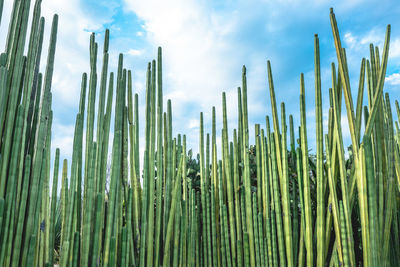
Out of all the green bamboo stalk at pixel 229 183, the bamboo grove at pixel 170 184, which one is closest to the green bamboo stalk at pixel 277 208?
the bamboo grove at pixel 170 184

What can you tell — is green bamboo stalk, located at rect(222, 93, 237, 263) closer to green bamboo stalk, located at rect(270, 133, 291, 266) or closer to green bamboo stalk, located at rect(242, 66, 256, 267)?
green bamboo stalk, located at rect(242, 66, 256, 267)

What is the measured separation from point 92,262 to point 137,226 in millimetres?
258

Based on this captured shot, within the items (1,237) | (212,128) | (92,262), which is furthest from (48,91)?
(212,128)

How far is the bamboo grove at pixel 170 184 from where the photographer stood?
938mm

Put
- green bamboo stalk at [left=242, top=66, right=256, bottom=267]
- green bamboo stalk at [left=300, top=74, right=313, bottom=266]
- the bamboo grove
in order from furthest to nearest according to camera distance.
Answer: green bamboo stalk at [left=242, top=66, right=256, bottom=267]
green bamboo stalk at [left=300, top=74, right=313, bottom=266]
the bamboo grove

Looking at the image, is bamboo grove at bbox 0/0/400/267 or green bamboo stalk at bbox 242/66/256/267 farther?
green bamboo stalk at bbox 242/66/256/267

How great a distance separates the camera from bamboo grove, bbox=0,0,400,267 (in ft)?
3.08

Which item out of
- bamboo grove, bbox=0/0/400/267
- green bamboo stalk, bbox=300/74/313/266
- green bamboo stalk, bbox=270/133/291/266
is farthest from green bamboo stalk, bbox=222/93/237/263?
green bamboo stalk, bbox=300/74/313/266

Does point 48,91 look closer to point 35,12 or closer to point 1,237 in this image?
point 35,12

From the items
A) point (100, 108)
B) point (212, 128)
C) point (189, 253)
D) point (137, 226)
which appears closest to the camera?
point (100, 108)

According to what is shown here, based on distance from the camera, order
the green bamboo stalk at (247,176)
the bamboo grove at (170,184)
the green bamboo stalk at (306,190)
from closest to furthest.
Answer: the bamboo grove at (170,184)
the green bamboo stalk at (306,190)
the green bamboo stalk at (247,176)

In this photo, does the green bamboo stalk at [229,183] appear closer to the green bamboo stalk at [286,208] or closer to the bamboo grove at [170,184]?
the bamboo grove at [170,184]

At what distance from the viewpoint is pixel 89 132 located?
1042 mm

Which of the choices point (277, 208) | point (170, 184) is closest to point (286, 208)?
point (277, 208)
